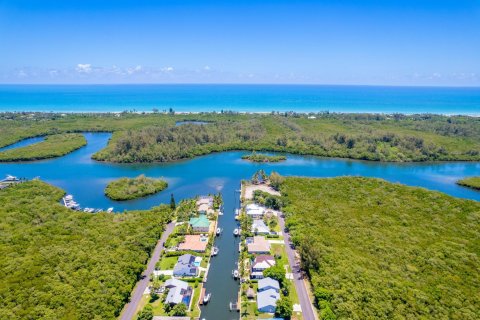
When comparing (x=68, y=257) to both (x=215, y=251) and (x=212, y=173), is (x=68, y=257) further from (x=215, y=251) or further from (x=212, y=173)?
(x=212, y=173)

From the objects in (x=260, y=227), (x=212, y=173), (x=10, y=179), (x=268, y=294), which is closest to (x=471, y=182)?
(x=260, y=227)

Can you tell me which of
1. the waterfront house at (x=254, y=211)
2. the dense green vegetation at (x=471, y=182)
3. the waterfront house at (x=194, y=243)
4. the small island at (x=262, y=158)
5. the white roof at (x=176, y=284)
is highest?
the small island at (x=262, y=158)

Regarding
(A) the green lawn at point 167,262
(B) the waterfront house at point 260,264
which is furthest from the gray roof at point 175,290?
(B) the waterfront house at point 260,264

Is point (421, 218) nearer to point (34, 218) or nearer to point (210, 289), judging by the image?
point (210, 289)

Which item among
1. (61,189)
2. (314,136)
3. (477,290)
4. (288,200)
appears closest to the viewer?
(477,290)

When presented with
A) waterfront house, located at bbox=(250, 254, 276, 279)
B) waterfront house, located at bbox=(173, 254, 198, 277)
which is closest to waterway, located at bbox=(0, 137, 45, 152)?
waterfront house, located at bbox=(173, 254, 198, 277)

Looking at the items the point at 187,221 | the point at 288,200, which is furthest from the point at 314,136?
the point at 187,221

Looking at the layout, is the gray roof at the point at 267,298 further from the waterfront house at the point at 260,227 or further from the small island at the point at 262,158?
the small island at the point at 262,158
